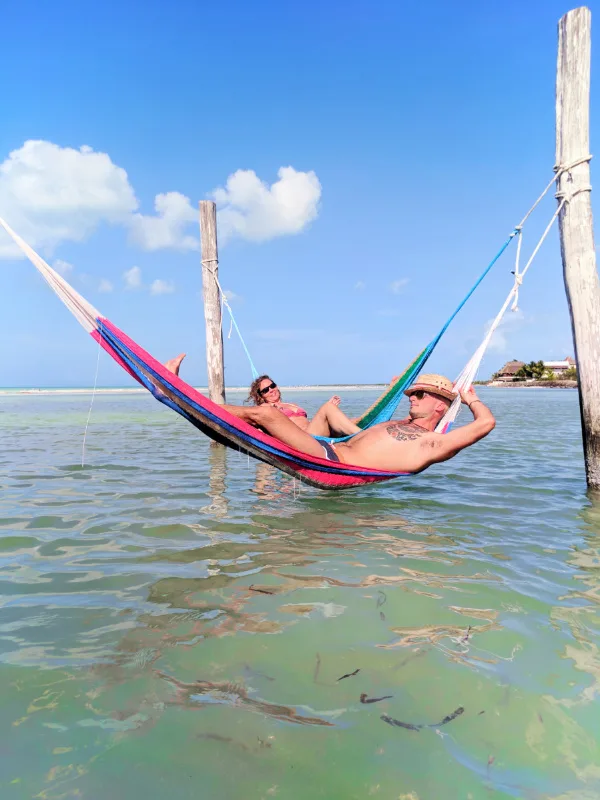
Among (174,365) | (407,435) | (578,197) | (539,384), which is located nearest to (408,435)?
(407,435)

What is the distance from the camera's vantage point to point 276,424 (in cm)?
394

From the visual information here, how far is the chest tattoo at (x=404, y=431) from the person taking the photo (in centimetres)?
413

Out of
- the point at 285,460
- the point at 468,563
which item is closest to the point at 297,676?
the point at 468,563

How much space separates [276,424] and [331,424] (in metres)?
1.26

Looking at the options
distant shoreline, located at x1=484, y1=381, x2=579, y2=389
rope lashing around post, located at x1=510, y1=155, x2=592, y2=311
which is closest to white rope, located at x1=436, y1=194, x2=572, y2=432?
rope lashing around post, located at x1=510, y1=155, x2=592, y2=311

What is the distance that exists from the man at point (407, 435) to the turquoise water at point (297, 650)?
0.41 meters

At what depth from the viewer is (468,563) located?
3025mm

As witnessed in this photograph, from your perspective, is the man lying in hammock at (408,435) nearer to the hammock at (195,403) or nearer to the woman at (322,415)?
the hammock at (195,403)

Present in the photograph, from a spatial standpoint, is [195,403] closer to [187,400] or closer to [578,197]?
[187,400]

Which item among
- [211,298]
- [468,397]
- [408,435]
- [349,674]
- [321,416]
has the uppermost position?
[211,298]

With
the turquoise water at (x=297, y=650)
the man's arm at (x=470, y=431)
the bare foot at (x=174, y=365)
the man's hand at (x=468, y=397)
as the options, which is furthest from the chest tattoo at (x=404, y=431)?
the bare foot at (x=174, y=365)

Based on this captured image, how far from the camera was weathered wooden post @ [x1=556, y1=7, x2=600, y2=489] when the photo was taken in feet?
14.0

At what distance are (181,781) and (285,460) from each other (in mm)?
2650

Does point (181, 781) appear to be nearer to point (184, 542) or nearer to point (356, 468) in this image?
point (184, 542)
